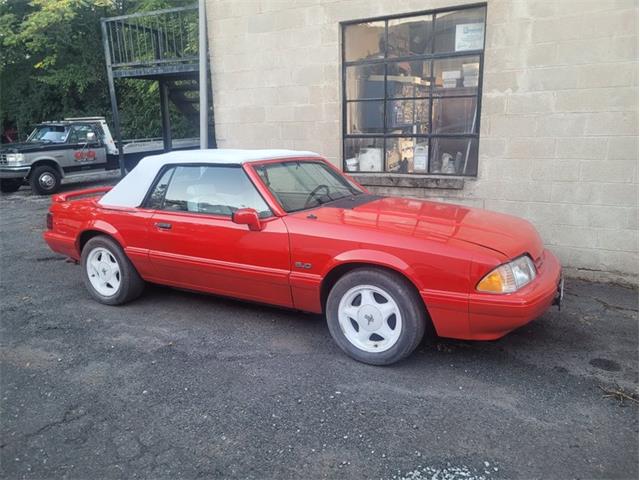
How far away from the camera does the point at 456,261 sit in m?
3.19

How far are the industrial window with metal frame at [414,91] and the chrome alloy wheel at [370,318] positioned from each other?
122 inches

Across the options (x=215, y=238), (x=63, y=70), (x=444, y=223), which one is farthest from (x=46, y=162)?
(x=444, y=223)

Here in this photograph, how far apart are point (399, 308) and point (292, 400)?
911mm

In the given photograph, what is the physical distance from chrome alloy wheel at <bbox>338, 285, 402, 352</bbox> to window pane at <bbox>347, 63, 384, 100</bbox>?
3683 mm

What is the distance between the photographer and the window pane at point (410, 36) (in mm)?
6012

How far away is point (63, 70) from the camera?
64.1ft

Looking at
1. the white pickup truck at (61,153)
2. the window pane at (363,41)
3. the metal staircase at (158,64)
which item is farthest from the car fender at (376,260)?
the white pickup truck at (61,153)

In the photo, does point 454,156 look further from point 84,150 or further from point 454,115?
point 84,150

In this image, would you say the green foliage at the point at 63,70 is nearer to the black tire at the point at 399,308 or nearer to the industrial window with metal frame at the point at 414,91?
the industrial window with metal frame at the point at 414,91

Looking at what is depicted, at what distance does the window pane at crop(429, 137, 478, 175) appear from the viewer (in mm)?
5984

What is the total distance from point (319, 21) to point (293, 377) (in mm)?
4785

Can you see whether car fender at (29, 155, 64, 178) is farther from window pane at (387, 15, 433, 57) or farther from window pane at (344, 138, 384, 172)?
window pane at (387, 15, 433, 57)

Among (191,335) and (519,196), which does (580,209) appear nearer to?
(519,196)

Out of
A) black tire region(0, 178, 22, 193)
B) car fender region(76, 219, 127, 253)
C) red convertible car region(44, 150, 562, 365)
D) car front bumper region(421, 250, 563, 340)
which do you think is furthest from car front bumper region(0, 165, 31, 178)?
car front bumper region(421, 250, 563, 340)
